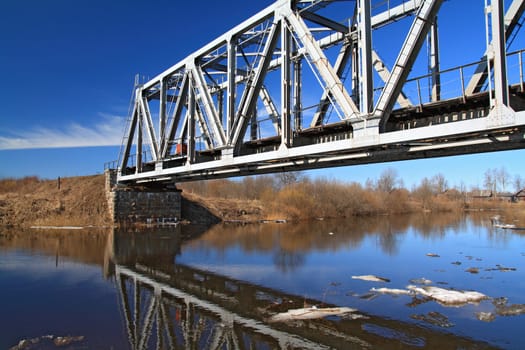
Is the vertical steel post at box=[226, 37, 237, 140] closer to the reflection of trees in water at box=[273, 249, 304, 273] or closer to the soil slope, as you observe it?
the reflection of trees in water at box=[273, 249, 304, 273]

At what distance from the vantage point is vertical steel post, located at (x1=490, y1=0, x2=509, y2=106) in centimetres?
942

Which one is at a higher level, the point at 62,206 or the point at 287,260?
the point at 62,206

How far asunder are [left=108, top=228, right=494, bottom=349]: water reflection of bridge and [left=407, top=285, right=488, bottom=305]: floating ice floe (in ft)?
9.73

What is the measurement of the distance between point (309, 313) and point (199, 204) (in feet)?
119

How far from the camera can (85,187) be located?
137 ft

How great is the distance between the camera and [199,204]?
152ft

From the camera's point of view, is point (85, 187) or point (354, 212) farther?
point (354, 212)

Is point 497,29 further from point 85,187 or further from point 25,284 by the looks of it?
point 85,187

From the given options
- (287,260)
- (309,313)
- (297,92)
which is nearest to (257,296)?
(309,313)

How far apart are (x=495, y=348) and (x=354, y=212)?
57339 mm

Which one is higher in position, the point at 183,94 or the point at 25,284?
the point at 183,94

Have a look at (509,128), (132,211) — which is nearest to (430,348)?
(509,128)

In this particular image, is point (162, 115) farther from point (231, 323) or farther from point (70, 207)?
point (231, 323)

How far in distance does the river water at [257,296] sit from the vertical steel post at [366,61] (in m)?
6.41
